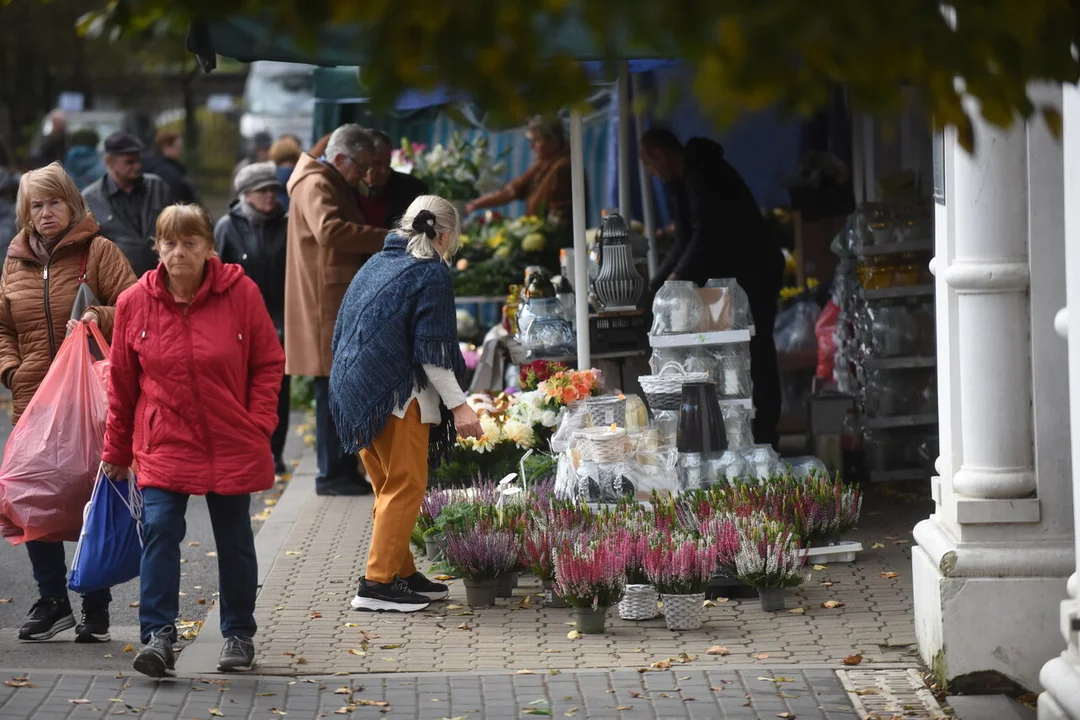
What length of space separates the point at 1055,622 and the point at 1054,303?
1026 mm

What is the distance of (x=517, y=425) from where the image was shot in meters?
7.75

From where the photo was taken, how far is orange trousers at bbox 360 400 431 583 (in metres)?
6.28

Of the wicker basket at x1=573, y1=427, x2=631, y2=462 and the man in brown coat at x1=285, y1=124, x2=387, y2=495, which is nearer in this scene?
the wicker basket at x1=573, y1=427, x2=631, y2=462

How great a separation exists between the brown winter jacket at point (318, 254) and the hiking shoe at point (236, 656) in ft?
11.3

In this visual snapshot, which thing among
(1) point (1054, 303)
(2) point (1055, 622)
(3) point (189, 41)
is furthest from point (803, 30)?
(3) point (189, 41)

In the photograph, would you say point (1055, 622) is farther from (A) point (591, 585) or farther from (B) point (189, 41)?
(B) point (189, 41)

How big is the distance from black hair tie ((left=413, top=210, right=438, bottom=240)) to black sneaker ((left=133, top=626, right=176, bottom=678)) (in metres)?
1.90

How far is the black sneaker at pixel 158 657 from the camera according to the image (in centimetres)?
531

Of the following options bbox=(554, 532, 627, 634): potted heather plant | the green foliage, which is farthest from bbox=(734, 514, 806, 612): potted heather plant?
the green foliage

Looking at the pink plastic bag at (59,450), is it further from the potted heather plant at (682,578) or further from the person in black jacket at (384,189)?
the person in black jacket at (384,189)

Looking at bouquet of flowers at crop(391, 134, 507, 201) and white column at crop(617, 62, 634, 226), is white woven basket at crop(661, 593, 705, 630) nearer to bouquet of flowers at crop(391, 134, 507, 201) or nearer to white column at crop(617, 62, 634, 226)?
white column at crop(617, 62, 634, 226)

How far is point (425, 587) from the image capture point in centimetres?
662

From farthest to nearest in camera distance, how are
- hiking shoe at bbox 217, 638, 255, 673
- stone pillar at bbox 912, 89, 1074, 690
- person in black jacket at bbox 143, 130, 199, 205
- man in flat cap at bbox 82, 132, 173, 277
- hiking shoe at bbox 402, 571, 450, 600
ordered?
person in black jacket at bbox 143, 130, 199, 205 → man in flat cap at bbox 82, 132, 173, 277 → hiking shoe at bbox 402, 571, 450, 600 → hiking shoe at bbox 217, 638, 255, 673 → stone pillar at bbox 912, 89, 1074, 690

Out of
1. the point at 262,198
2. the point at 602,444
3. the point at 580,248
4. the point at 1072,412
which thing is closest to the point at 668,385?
the point at 602,444
